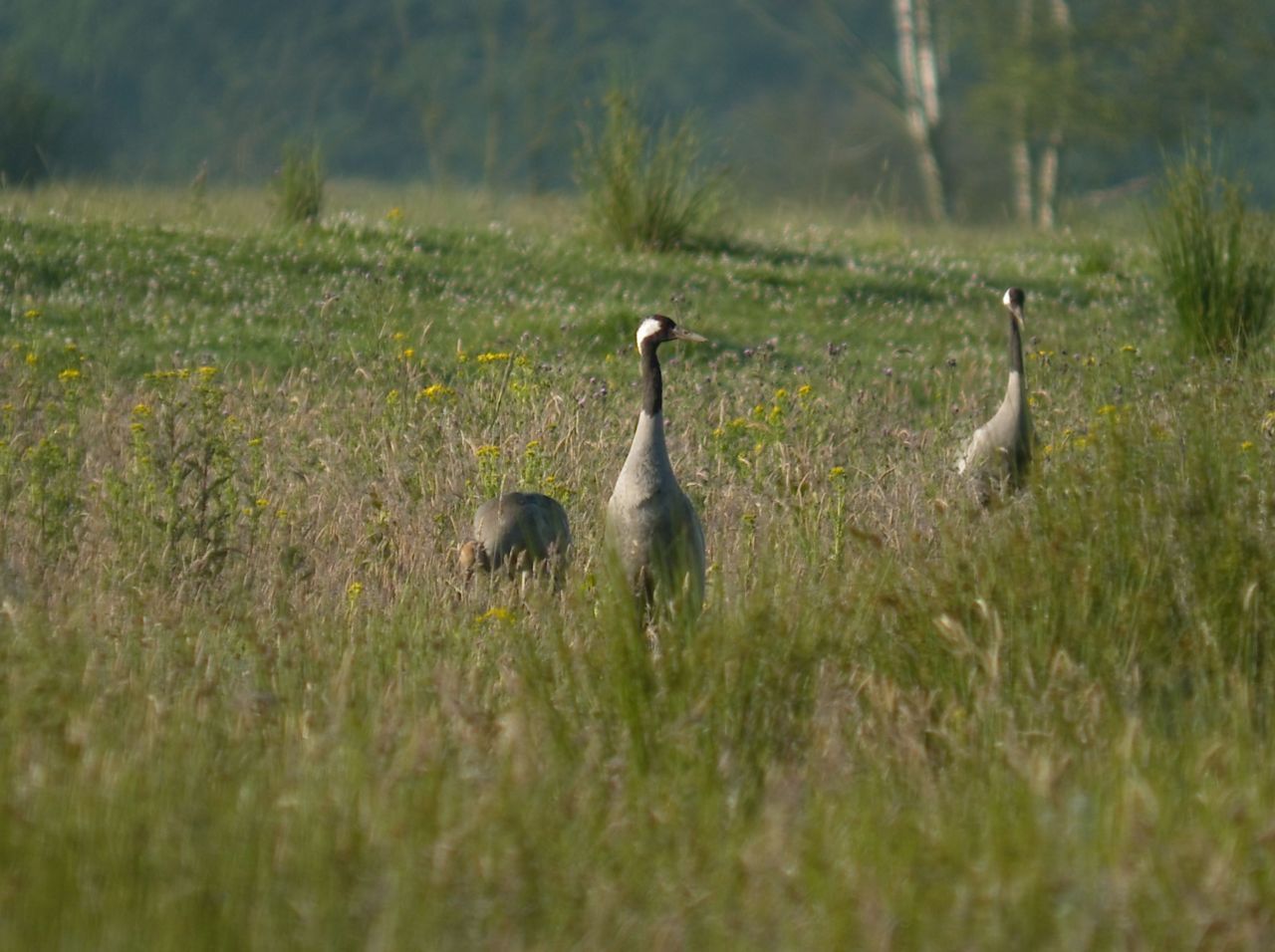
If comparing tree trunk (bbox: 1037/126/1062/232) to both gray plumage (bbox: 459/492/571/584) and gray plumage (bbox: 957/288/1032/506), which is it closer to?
gray plumage (bbox: 957/288/1032/506)

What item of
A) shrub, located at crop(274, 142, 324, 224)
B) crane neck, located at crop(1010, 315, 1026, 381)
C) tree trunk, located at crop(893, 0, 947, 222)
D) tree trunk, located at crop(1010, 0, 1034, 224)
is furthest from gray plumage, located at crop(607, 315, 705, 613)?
tree trunk, located at crop(893, 0, 947, 222)

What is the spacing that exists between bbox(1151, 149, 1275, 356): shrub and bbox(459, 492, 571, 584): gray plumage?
5084mm

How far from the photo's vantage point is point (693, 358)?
10867 mm

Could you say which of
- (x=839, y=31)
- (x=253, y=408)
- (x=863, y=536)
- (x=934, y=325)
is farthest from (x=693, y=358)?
(x=839, y=31)

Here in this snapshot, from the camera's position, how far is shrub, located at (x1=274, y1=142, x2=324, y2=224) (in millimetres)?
13867

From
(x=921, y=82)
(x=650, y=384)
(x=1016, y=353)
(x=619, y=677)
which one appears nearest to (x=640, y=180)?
(x=1016, y=353)

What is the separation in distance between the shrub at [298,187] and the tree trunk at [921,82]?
18591mm

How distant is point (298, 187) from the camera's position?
45.5ft

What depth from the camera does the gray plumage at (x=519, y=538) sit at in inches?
251

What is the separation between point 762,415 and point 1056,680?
145 inches

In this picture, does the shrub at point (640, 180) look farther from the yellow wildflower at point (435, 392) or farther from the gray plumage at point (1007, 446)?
the gray plumage at point (1007, 446)

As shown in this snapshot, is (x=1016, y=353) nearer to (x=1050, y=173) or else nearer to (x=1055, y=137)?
(x=1055, y=137)

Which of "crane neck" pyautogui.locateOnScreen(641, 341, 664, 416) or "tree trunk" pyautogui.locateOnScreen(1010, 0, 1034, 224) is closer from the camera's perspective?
"crane neck" pyautogui.locateOnScreen(641, 341, 664, 416)

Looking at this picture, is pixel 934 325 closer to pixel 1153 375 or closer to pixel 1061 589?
pixel 1153 375
